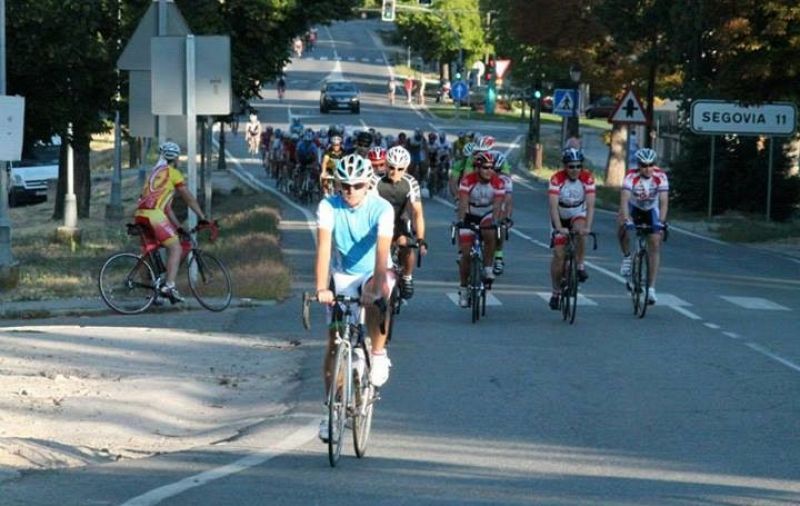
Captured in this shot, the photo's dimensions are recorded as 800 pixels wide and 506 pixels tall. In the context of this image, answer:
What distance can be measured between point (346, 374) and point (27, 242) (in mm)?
22803

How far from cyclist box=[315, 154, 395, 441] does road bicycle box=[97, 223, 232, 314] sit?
350 inches

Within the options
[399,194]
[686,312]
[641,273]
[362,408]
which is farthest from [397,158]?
[362,408]

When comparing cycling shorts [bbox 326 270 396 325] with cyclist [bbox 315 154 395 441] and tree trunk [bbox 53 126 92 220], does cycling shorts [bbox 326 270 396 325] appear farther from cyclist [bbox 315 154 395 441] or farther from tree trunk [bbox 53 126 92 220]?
tree trunk [bbox 53 126 92 220]

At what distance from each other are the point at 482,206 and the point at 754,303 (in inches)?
185

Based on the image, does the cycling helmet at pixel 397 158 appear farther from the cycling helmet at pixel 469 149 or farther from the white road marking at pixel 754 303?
the white road marking at pixel 754 303

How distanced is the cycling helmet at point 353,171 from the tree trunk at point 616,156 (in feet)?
154

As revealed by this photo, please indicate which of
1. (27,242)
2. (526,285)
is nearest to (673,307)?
(526,285)

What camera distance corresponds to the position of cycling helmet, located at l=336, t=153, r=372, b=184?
10031 millimetres

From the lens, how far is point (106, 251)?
28.8 m

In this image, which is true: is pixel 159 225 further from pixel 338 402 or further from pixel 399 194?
pixel 338 402

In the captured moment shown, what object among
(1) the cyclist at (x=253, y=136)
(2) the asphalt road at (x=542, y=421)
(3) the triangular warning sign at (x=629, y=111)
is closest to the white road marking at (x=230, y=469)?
(2) the asphalt road at (x=542, y=421)

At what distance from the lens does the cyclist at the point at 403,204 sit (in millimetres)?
17344

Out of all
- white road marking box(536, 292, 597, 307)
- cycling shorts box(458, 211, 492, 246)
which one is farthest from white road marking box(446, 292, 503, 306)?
cycling shorts box(458, 211, 492, 246)

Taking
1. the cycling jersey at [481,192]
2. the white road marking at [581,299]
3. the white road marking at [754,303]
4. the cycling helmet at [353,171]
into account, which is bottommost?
the white road marking at [754,303]
